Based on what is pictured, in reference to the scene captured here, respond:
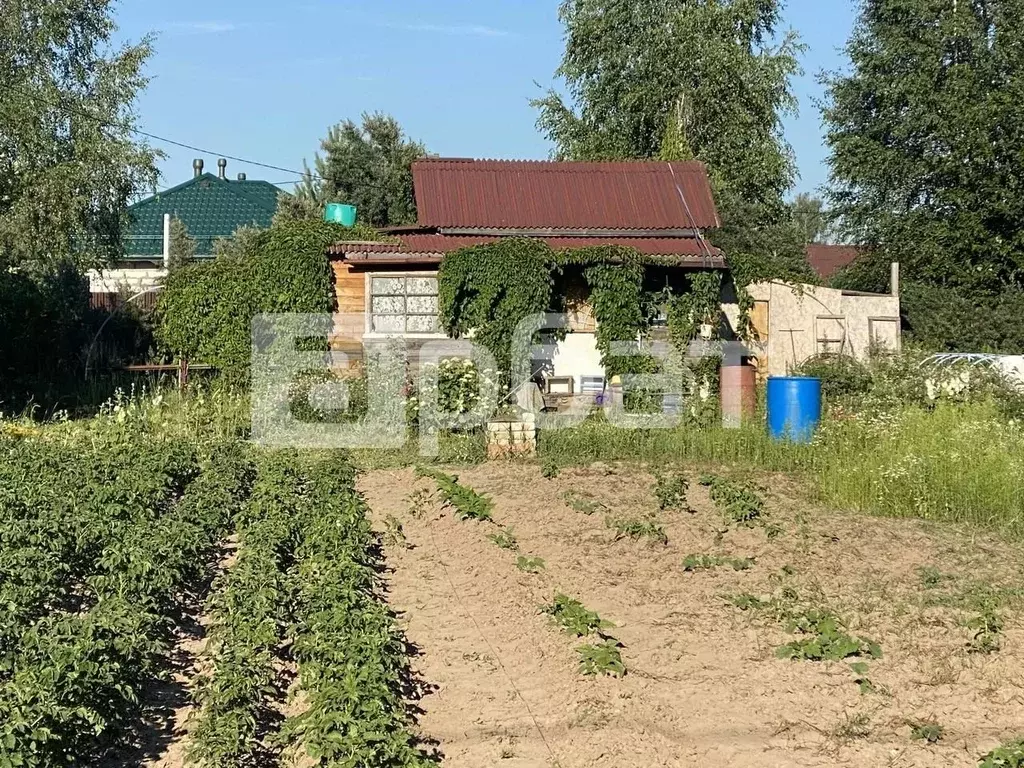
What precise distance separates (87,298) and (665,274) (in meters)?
10.1

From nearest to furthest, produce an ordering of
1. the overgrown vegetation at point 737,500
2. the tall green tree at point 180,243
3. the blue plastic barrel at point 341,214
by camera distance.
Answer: the overgrown vegetation at point 737,500 → the blue plastic barrel at point 341,214 → the tall green tree at point 180,243

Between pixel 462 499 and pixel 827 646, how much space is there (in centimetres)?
425

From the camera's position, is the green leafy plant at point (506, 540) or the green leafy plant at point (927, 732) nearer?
the green leafy plant at point (927, 732)

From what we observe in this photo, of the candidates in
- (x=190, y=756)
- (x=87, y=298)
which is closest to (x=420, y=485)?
(x=190, y=756)

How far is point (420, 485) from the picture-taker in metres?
11.0

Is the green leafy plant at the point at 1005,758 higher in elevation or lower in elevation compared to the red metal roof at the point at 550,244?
lower

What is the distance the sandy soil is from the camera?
16.4 ft

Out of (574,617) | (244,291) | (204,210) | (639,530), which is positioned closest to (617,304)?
(244,291)

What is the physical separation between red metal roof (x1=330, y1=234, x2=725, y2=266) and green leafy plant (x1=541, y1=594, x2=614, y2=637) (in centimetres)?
968

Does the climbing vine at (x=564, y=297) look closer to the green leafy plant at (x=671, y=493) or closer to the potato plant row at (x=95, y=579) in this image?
the potato plant row at (x=95, y=579)

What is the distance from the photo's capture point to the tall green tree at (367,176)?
30938 millimetres

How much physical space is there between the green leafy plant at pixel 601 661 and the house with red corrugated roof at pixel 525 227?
10138mm

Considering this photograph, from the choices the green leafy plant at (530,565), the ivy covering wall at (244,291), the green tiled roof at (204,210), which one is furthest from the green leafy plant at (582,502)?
the green tiled roof at (204,210)

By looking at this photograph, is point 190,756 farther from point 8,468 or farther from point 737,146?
point 737,146
